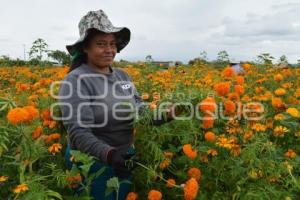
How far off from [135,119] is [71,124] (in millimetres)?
356

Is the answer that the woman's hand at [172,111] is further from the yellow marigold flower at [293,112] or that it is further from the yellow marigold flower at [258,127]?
the yellow marigold flower at [293,112]

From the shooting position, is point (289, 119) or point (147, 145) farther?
point (289, 119)

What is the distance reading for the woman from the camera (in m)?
2.57

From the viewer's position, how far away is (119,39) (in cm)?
304

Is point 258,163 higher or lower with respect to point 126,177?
higher

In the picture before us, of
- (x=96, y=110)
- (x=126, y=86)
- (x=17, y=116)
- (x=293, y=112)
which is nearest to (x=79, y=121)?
(x=96, y=110)

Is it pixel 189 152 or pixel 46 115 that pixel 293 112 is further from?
pixel 46 115

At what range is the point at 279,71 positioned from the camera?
16.8 feet

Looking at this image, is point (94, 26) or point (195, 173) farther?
point (94, 26)

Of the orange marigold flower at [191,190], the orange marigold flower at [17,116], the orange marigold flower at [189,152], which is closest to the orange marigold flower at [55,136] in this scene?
the orange marigold flower at [17,116]

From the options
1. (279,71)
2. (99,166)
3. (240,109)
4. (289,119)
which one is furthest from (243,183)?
(279,71)

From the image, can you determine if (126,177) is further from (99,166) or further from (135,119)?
(135,119)

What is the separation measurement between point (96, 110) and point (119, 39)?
57 centimetres

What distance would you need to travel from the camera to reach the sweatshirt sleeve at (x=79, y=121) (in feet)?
8.29
